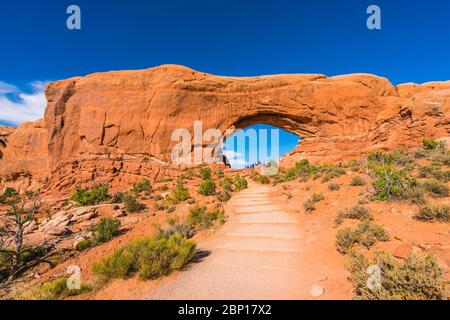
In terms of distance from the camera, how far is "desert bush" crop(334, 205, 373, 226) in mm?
5047

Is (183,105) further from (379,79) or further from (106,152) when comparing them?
(379,79)

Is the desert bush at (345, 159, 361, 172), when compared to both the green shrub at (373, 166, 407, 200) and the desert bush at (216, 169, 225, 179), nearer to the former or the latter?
the green shrub at (373, 166, 407, 200)

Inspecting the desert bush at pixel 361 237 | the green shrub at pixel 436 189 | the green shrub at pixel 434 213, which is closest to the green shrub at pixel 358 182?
the green shrub at pixel 436 189

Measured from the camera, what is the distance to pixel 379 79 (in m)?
25.2

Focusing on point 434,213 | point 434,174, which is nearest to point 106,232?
point 434,213

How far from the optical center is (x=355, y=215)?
207 inches

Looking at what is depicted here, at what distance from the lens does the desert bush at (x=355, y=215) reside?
5.05 m

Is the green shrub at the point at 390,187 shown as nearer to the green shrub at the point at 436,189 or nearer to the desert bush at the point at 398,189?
the desert bush at the point at 398,189

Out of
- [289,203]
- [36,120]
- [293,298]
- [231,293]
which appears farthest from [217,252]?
[36,120]

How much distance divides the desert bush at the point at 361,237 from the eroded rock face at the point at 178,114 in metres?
20.4

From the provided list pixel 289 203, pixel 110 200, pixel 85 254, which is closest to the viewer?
pixel 85 254
